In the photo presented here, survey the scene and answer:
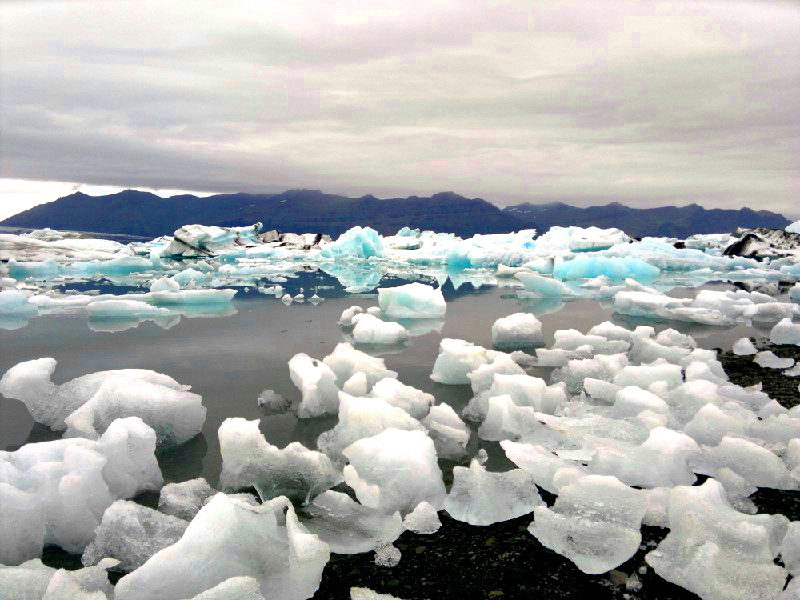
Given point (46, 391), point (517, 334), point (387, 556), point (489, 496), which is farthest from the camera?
point (517, 334)

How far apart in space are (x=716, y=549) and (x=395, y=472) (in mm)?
1139

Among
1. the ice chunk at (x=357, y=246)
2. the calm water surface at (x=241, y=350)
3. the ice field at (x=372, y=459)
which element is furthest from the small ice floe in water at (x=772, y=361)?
the ice chunk at (x=357, y=246)

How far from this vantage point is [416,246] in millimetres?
33656

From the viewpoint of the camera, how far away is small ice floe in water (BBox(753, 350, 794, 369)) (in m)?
4.64

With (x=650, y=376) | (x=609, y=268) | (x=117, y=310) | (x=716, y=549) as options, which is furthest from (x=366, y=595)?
(x=609, y=268)

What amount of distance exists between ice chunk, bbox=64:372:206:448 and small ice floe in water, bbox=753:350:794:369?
14.4 ft

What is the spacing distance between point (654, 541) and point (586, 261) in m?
14.5

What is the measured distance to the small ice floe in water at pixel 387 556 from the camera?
1.86m

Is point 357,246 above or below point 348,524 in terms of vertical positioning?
above

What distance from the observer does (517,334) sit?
5.38 meters

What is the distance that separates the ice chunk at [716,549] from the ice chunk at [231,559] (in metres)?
1.11

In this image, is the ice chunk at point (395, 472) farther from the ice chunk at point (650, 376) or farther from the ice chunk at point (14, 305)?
the ice chunk at point (14, 305)

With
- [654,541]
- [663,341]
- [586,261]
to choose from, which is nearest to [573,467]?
[654,541]

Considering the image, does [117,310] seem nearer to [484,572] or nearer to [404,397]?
[404,397]
